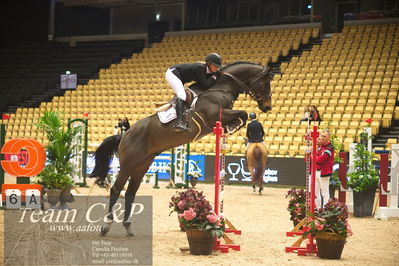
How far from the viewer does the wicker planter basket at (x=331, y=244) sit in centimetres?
688

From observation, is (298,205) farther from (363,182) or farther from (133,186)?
(363,182)

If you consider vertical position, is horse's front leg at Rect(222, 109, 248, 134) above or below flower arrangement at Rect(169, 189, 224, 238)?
above

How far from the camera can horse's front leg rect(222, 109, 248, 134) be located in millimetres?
7762

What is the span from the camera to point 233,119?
7820 mm

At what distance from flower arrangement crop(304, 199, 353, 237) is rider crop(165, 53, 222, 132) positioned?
6.13ft

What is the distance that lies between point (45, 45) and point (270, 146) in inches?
606

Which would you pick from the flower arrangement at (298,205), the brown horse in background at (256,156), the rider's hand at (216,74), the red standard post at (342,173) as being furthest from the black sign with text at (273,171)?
the rider's hand at (216,74)

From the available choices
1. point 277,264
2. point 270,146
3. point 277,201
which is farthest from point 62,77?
point 277,264

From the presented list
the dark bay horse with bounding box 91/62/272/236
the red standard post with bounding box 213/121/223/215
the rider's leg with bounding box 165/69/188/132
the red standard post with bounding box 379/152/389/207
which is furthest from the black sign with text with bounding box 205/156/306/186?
the red standard post with bounding box 213/121/223/215

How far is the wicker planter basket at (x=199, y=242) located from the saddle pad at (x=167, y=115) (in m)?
1.57

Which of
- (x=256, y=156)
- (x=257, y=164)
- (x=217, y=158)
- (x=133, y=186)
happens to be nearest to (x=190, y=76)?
(x=217, y=158)

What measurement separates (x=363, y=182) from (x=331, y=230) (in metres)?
4.37

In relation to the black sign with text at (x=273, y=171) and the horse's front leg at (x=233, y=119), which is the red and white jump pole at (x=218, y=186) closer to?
the horse's front leg at (x=233, y=119)

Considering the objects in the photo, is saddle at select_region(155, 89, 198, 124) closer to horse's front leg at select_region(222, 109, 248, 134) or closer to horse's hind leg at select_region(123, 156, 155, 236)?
horse's front leg at select_region(222, 109, 248, 134)
